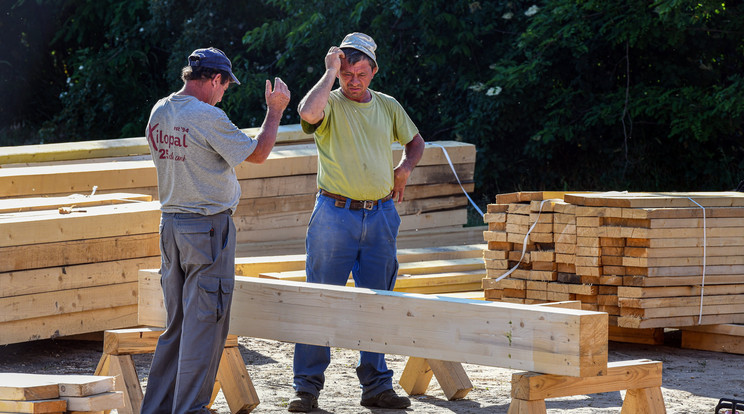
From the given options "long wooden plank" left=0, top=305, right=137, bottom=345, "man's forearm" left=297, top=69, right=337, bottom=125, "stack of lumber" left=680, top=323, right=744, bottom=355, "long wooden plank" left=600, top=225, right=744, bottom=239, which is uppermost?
"man's forearm" left=297, top=69, right=337, bottom=125

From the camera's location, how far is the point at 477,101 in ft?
A: 51.2

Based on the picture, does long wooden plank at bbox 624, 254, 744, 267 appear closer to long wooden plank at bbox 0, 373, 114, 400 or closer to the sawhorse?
the sawhorse

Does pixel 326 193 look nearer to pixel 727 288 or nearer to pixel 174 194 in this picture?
pixel 174 194

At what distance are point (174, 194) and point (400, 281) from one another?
372cm

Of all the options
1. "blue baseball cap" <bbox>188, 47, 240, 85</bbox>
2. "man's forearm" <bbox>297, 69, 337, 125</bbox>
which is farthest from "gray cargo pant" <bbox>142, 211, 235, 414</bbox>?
"man's forearm" <bbox>297, 69, 337, 125</bbox>

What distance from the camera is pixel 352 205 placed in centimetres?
561

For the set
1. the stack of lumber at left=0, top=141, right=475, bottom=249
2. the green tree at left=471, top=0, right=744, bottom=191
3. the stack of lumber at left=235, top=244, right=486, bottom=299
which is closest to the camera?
the stack of lumber at left=235, top=244, right=486, bottom=299

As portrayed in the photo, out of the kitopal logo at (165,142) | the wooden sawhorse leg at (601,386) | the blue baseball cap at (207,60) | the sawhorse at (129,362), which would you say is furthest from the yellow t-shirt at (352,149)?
the wooden sawhorse leg at (601,386)

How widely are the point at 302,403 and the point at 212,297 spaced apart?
129 centimetres

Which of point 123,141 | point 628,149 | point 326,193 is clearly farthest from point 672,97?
point 326,193

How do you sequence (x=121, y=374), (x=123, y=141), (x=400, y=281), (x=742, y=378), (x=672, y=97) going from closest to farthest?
(x=121, y=374) < (x=742, y=378) < (x=400, y=281) < (x=123, y=141) < (x=672, y=97)

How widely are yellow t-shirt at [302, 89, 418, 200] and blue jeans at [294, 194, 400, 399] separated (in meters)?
0.11

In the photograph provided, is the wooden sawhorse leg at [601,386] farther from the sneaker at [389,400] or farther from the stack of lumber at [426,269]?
the stack of lumber at [426,269]

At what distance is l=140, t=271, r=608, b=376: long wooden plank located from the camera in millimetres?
4234
